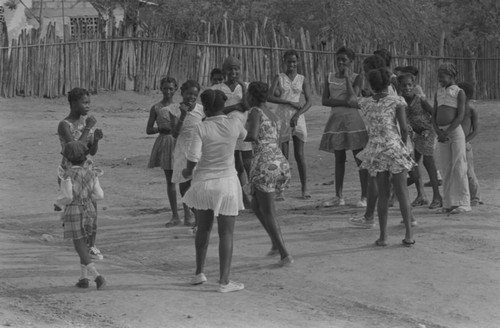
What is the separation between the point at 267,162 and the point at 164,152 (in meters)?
1.97

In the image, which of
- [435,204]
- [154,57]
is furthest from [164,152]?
[154,57]

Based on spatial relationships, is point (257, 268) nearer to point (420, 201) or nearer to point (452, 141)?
point (452, 141)

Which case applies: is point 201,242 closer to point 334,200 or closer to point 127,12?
point 334,200

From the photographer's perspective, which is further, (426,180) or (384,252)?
(426,180)

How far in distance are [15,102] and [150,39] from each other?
3483mm

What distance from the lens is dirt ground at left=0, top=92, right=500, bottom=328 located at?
6.43 m

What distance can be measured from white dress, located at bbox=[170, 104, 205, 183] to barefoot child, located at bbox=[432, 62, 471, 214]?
8.19 feet

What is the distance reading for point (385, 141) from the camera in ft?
28.0

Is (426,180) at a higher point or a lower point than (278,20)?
lower

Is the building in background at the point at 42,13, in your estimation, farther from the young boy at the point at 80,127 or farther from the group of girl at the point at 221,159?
the young boy at the point at 80,127

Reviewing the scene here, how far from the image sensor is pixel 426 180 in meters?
12.3

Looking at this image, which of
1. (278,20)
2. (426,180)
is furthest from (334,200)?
(278,20)

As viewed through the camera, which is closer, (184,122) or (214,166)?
(214,166)

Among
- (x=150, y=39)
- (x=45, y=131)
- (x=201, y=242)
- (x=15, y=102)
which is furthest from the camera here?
(x=150, y=39)
